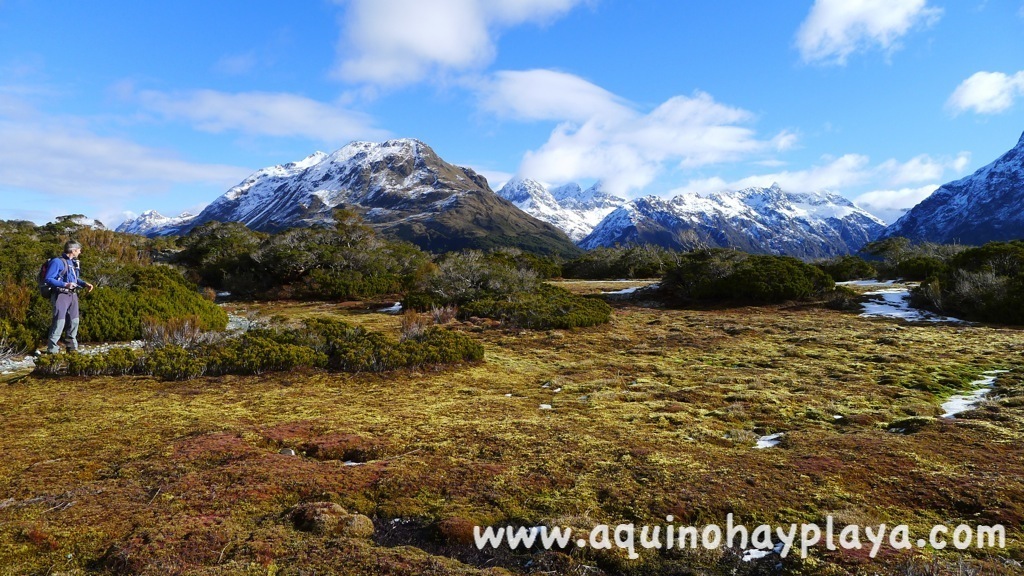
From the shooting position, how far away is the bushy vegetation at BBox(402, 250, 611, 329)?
1958 cm

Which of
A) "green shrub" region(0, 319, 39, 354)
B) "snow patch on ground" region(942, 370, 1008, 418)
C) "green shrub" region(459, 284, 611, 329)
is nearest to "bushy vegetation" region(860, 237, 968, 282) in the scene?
"snow patch on ground" region(942, 370, 1008, 418)

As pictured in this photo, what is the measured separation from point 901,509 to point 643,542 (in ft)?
8.90

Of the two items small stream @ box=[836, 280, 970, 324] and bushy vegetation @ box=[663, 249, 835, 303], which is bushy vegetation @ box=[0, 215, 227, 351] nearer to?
bushy vegetation @ box=[663, 249, 835, 303]

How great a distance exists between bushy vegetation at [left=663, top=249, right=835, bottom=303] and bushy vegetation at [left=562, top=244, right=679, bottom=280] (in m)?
19.4

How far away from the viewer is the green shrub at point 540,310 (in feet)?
63.0

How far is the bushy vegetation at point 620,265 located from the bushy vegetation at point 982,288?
25.1m

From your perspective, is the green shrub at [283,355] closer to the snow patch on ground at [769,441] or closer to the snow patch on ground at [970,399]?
the snow patch on ground at [769,441]

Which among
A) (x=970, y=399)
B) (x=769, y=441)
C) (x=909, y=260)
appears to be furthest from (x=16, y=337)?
(x=909, y=260)

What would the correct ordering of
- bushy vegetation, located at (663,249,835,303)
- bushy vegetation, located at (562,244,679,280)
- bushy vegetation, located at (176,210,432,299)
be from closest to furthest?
bushy vegetation, located at (663,249,835,303) → bushy vegetation, located at (176,210,432,299) → bushy vegetation, located at (562,244,679,280)

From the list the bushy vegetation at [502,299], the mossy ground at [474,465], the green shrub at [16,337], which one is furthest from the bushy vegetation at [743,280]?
the green shrub at [16,337]

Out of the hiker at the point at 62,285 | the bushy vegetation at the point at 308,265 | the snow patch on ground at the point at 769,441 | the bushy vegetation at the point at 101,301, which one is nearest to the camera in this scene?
the snow patch on ground at the point at 769,441

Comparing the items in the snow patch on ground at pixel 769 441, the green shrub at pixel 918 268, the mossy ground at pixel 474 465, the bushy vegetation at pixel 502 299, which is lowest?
the snow patch on ground at pixel 769 441

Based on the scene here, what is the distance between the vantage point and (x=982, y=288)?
21406 mm

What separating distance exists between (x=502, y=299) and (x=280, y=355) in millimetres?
13109
